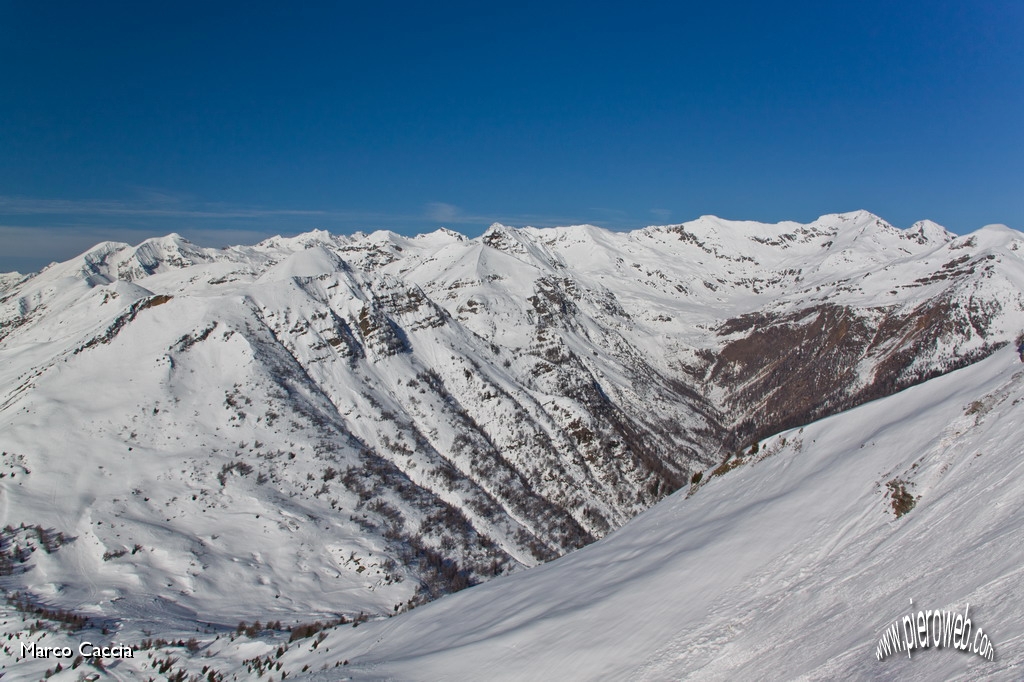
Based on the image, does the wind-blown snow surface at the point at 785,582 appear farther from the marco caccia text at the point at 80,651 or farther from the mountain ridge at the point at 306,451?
the mountain ridge at the point at 306,451

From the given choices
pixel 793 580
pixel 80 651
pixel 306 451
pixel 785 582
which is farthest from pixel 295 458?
pixel 793 580

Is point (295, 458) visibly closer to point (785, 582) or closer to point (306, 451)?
point (306, 451)

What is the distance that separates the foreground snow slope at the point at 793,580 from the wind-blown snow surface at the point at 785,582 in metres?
0.06

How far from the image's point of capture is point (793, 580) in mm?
18406

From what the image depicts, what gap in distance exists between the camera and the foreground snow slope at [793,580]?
14031 millimetres

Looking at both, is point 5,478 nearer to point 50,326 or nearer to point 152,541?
point 152,541

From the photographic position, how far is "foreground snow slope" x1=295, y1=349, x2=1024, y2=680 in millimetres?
14031

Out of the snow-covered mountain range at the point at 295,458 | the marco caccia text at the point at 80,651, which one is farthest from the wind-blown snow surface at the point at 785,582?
the snow-covered mountain range at the point at 295,458

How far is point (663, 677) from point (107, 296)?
8801 inches

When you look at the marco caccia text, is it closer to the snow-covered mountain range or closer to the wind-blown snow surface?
the wind-blown snow surface

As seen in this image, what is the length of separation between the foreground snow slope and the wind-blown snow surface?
64mm

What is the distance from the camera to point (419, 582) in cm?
8675

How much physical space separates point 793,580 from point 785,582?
0.26 m

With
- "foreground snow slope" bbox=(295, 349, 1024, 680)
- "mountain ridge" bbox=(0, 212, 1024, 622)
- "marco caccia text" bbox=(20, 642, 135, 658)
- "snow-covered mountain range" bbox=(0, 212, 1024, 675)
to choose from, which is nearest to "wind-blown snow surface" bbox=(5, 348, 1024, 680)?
"foreground snow slope" bbox=(295, 349, 1024, 680)
